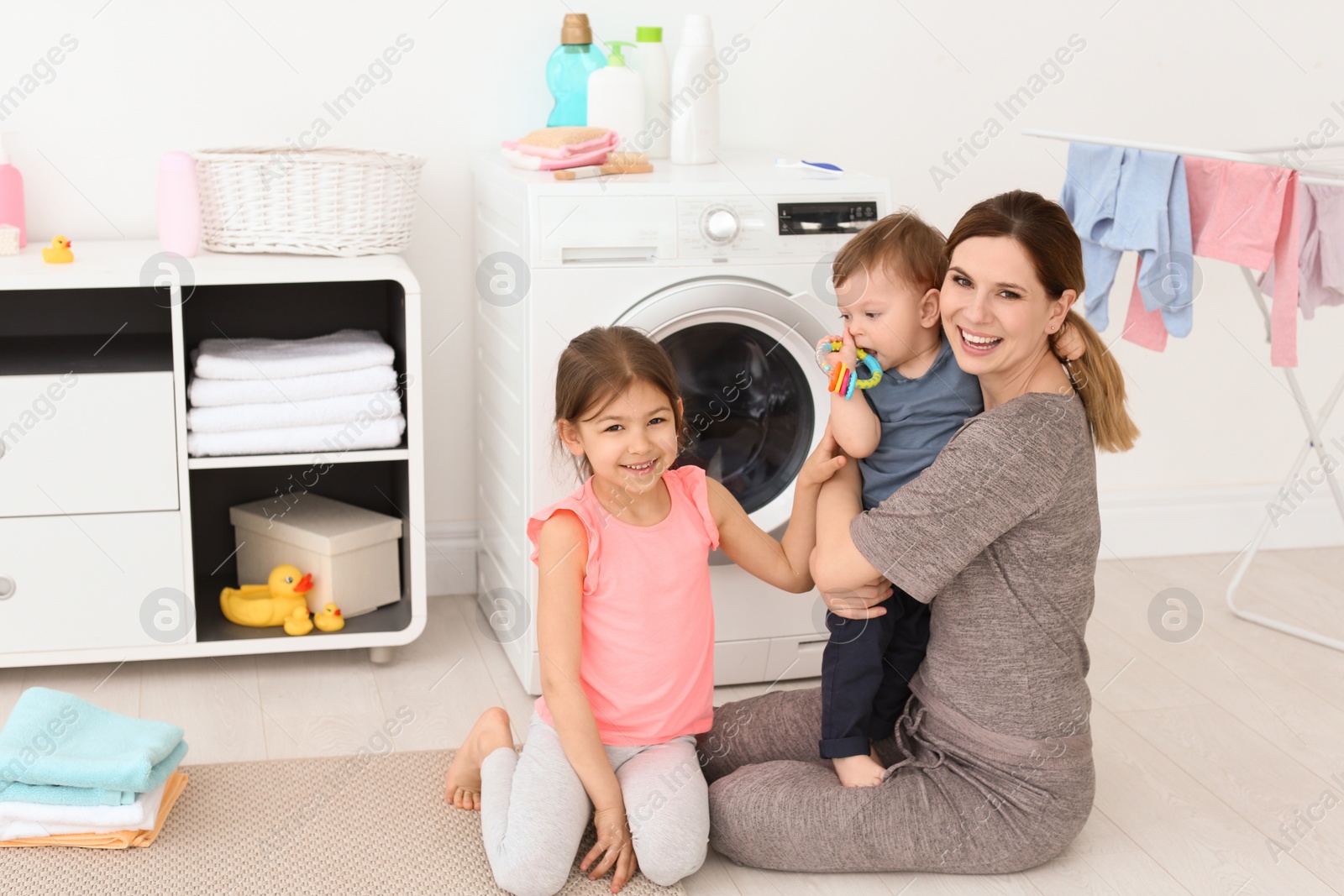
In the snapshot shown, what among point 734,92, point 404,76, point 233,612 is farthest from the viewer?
point 734,92

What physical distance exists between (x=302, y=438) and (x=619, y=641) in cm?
75

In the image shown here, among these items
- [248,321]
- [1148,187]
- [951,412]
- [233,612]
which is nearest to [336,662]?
[233,612]

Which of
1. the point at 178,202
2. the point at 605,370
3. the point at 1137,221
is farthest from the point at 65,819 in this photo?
the point at 1137,221

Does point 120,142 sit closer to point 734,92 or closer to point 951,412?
point 734,92

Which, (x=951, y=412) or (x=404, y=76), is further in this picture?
(x=404, y=76)

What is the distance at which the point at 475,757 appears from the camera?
173 centimetres

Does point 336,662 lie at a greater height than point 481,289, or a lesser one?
lesser

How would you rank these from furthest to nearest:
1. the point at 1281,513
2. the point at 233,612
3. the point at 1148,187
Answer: the point at 1281,513
the point at 233,612
the point at 1148,187

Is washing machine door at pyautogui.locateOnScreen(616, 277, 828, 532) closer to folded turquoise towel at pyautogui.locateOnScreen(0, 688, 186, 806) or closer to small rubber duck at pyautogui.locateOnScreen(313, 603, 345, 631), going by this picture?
small rubber duck at pyautogui.locateOnScreen(313, 603, 345, 631)

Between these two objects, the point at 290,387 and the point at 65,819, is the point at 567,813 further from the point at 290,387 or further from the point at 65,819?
the point at 290,387

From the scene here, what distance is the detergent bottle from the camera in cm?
234

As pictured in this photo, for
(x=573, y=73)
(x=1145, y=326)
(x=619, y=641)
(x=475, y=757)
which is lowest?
(x=475, y=757)

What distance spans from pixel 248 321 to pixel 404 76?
0.55m

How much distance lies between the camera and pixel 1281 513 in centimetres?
282
